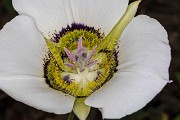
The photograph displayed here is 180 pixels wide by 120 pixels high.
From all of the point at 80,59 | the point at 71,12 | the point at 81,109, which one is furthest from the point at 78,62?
the point at 81,109

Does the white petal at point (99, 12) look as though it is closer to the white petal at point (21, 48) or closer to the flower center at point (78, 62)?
the flower center at point (78, 62)

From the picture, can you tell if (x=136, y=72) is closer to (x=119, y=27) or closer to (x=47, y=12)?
(x=119, y=27)

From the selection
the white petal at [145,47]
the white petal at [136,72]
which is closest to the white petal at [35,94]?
the white petal at [136,72]

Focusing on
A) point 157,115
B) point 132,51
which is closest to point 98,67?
point 132,51

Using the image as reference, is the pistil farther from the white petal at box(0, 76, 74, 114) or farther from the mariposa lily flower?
the white petal at box(0, 76, 74, 114)

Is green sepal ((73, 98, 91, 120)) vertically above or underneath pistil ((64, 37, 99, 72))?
underneath

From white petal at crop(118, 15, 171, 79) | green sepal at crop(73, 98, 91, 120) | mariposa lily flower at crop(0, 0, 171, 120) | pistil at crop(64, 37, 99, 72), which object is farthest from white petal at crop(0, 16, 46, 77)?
white petal at crop(118, 15, 171, 79)
